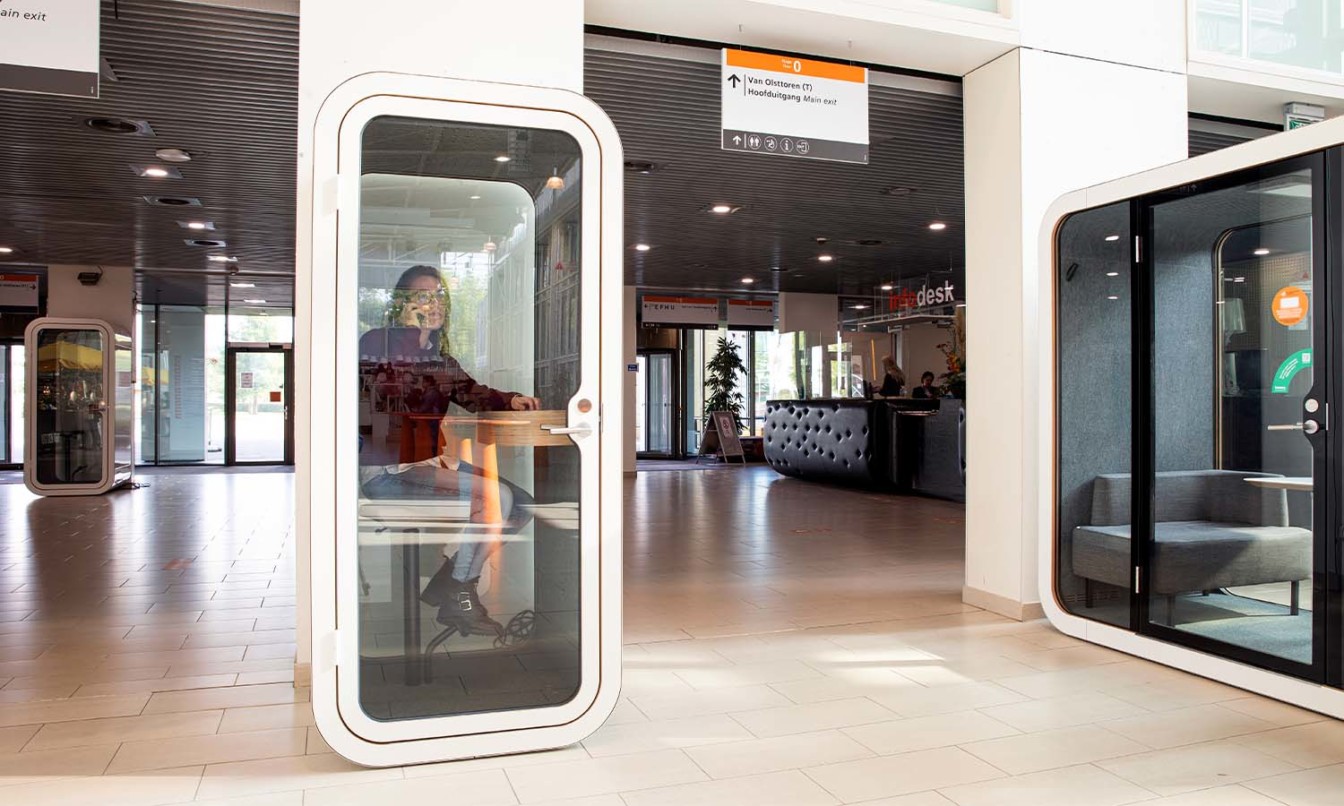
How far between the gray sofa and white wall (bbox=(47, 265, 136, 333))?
39.0ft

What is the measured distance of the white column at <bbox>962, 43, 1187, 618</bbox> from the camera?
4.80 meters

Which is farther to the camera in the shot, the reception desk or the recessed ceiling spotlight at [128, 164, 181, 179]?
the reception desk

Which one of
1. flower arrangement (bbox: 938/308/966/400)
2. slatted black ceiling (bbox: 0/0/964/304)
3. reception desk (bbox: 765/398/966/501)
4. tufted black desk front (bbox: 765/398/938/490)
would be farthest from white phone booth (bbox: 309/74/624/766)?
tufted black desk front (bbox: 765/398/938/490)

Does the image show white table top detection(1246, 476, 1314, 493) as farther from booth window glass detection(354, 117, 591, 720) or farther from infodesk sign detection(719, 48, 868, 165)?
booth window glass detection(354, 117, 591, 720)

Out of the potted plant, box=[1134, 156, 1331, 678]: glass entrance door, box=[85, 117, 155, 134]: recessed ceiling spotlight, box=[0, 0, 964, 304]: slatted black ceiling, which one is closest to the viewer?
box=[1134, 156, 1331, 678]: glass entrance door

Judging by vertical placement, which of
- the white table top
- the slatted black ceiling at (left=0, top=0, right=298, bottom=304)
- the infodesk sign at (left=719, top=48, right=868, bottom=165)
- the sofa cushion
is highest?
the slatted black ceiling at (left=0, top=0, right=298, bottom=304)

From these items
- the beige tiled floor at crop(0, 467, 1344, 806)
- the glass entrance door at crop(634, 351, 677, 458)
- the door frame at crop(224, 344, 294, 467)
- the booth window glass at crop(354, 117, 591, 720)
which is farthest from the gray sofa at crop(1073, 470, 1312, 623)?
the door frame at crop(224, 344, 294, 467)

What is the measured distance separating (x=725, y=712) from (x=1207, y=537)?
2.18 metres

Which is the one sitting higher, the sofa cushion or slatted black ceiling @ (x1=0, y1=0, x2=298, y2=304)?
slatted black ceiling @ (x1=0, y1=0, x2=298, y2=304)

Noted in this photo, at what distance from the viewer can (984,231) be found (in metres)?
5.11

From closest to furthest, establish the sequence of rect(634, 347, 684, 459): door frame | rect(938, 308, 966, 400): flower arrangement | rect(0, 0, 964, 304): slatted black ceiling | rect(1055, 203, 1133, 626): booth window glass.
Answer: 1. rect(1055, 203, 1133, 626): booth window glass
2. rect(0, 0, 964, 304): slatted black ceiling
3. rect(938, 308, 966, 400): flower arrangement
4. rect(634, 347, 684, 459): door frame

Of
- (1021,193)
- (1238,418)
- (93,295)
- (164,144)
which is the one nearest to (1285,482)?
(1238,418)

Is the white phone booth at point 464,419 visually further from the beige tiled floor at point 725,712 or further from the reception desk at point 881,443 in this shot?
the reception desk at point 881,443

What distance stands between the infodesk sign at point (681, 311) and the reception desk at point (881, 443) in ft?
13.4
